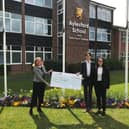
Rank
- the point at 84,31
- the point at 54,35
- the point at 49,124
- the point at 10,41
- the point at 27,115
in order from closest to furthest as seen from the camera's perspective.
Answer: the point at 49,124 → the point at 27,115 → the point at 10,41 → the point at 54,35 → the point at 84,31

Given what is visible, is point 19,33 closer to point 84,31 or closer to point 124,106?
point 84,31

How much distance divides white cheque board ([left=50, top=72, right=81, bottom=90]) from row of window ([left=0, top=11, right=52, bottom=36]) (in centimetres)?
1896

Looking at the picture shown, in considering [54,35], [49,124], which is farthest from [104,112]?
[54,35]

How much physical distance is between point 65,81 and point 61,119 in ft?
5.49

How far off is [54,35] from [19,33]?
5.74 metres

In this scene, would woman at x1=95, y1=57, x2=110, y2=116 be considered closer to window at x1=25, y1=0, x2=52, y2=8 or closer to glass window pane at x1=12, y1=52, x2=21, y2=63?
glass window pane at x1=12, y1=52, x2=21, y2=63

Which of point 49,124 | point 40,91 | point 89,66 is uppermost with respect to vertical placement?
point 89,66

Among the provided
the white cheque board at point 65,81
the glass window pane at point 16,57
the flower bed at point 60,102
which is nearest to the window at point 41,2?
the glass window pane at point 16,57

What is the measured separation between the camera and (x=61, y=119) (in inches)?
318

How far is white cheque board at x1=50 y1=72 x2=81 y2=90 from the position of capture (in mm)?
9312

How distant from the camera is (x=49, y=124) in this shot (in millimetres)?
7512

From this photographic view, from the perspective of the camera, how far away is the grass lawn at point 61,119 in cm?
732

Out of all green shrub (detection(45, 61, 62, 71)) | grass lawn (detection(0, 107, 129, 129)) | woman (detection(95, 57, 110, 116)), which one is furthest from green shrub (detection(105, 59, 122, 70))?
woman (detection(95, 57, 110, 116))

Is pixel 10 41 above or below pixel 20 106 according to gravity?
above
